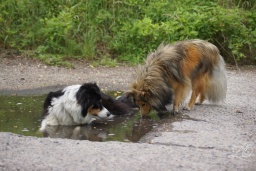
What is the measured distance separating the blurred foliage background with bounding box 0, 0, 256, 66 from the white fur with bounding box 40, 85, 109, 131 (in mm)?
4402

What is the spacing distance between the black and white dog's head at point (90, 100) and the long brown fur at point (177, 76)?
0.57 m

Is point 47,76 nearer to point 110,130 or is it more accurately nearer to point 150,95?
point 150,95

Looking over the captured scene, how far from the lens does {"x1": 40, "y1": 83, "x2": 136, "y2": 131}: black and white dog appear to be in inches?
313

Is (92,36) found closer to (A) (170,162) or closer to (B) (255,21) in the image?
(B) (255,21)

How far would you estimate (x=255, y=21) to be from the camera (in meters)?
13.9

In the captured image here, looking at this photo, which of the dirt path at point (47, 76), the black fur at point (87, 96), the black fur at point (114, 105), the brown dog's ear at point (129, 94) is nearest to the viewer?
the black fur at point (87, 96)

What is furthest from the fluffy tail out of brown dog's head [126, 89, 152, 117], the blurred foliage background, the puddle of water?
the blurred foliage background

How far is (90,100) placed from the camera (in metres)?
7.98

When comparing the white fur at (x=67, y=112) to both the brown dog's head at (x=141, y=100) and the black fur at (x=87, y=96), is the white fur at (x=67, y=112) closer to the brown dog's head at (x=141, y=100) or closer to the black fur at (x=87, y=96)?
the black fur at (x=87, y=96)

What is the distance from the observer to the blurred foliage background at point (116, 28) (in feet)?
42.5

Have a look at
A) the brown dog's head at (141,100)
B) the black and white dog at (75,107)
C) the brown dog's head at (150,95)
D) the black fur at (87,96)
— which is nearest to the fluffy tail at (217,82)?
the brown dog's head at (150,95)

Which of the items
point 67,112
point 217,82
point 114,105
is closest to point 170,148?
point 67,112

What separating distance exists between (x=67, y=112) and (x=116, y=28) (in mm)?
5917

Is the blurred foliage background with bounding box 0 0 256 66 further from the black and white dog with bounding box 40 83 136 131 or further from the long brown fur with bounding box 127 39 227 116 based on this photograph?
the black and white dog with bounding box 40 83 136 131
